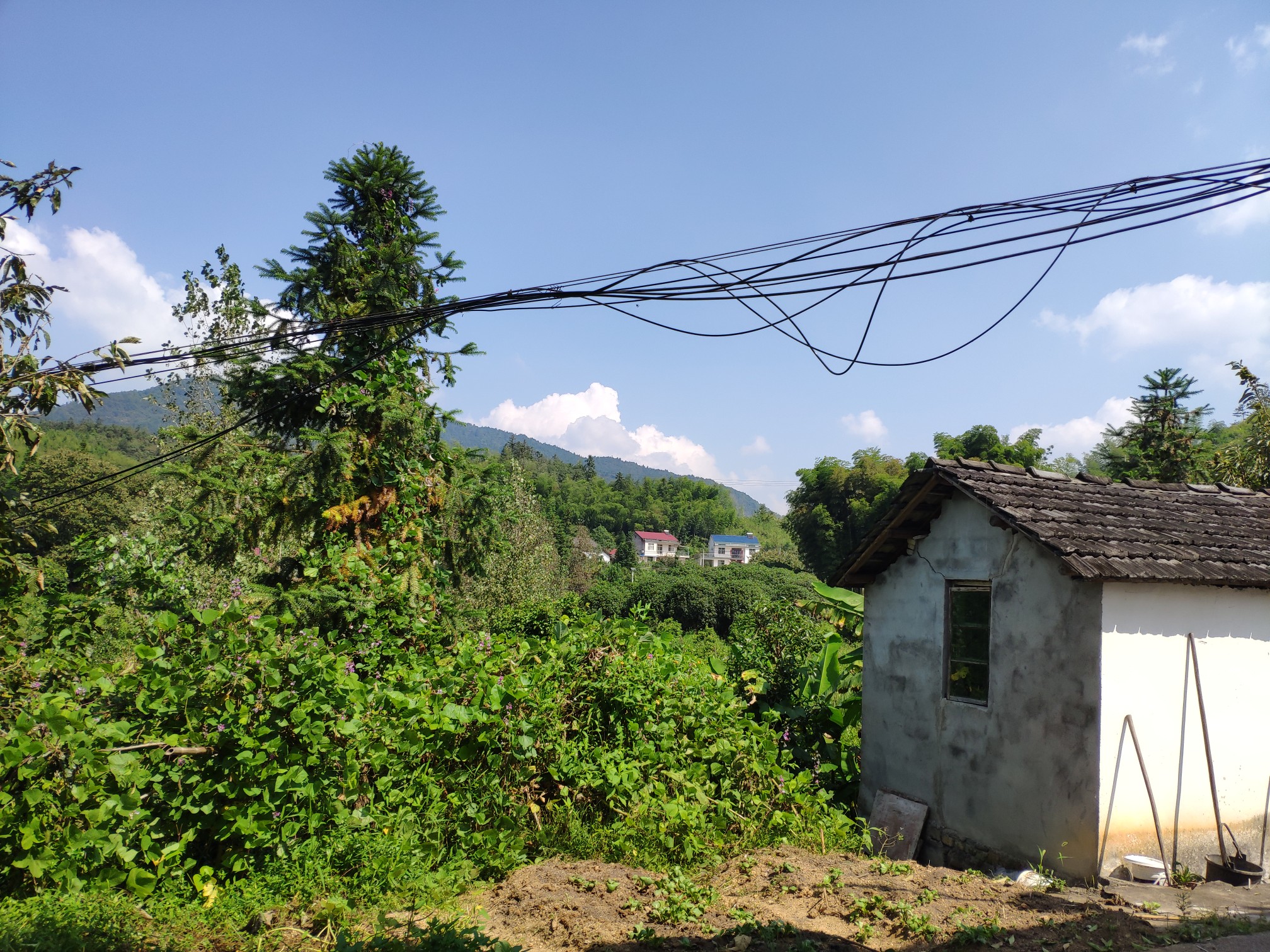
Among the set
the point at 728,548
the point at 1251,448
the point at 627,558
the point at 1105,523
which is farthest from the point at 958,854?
the point at 728,548

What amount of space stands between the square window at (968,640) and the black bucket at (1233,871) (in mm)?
2428

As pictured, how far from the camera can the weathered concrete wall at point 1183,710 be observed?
284 inches

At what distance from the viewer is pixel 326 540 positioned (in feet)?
29.2

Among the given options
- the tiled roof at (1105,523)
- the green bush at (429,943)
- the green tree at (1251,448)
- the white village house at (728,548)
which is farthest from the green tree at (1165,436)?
the white village house at (728,548)

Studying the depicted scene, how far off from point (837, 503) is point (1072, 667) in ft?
188

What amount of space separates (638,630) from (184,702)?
14.3ft

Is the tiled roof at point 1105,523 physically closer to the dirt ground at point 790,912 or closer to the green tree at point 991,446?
the dirt ground at point 790,912

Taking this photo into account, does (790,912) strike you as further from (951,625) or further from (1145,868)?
(951,625)

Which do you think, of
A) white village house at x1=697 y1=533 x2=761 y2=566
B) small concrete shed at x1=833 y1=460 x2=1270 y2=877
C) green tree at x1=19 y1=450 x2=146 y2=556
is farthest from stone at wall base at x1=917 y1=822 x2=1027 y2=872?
white village house at x1=697 y1=533 x2=761 y2=566

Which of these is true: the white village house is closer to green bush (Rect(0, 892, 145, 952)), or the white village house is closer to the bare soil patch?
the bare soil patch

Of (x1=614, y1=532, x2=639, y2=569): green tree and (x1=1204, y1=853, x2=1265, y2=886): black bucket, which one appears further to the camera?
(x1=614, y1=532, x2=639, y2=569): green tree

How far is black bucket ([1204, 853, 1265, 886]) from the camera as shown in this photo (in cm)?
707

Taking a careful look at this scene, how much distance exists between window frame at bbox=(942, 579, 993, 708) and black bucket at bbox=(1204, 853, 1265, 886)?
241 cm

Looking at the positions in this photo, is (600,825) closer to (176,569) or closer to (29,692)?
(29,692)
